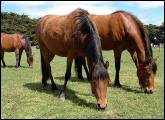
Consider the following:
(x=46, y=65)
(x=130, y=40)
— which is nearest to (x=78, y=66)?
(x=46, y=65)

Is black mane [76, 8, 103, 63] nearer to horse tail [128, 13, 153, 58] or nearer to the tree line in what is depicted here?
horse tail [128, 13, 153, 58]

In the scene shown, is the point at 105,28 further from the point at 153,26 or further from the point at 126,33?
the point at 153,26

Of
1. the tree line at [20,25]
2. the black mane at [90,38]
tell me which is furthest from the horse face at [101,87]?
the tree line at [20,25]

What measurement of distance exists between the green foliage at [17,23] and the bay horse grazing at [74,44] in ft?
147

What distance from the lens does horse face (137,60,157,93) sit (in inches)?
376

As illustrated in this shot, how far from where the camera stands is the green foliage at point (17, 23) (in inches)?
2235

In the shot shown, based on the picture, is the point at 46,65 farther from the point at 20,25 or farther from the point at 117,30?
the point at 20,25

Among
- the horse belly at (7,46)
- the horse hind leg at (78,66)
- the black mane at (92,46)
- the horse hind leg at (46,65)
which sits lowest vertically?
the horse belly at (7,46)

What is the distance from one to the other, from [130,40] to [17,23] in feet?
172

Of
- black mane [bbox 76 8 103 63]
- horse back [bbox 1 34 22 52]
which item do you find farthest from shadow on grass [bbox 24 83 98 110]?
horse back [bbox 1 34 22 52]

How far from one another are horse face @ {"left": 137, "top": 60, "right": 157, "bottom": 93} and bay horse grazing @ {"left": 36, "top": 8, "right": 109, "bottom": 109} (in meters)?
1.97

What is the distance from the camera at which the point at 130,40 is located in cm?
1060

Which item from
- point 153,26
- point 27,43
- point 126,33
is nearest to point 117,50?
point 126,33

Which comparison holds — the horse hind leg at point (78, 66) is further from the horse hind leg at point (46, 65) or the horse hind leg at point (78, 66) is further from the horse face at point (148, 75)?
the horse face at point (148, 75)
